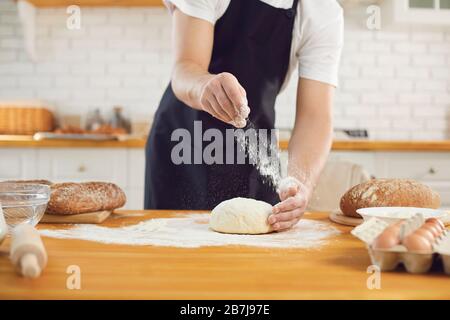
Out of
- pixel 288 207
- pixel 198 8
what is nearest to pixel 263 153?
pixel 198 8

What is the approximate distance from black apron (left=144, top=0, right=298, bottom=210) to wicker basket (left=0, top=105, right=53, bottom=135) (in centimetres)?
160

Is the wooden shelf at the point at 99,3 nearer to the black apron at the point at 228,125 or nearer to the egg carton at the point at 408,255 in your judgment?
the black apron at the point at 228,125

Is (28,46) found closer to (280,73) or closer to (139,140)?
(139,140)

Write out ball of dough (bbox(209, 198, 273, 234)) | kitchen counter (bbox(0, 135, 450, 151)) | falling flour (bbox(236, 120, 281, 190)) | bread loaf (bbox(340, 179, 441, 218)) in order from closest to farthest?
ball of dough (bbox(209, 198, 273, 234))
bread loaf (bbox(340, 179, 441, 218))
falling flour (bbox(236, 120, 281, 190))
kitchen counter (bbox(0, 135, 450, 151))

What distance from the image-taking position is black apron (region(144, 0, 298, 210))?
1.42 m

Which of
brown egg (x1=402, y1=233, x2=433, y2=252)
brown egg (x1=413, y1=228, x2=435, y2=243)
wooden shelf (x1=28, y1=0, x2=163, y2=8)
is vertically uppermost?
wooden shelf (x1=28, y1=0, x2=163, y2=8)

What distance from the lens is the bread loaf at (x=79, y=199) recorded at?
1.01 metres

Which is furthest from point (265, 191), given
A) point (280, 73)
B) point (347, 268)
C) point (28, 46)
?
point (28, 46)

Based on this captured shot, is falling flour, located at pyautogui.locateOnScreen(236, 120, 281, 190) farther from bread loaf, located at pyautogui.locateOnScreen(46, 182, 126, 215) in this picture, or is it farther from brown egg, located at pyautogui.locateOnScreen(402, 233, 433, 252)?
brown egg, located at pyautogui.locateOnScreen(402, 233, 433, 252)

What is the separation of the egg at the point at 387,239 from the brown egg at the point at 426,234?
0.08 feet

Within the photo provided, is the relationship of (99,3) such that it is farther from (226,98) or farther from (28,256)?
(28,256)

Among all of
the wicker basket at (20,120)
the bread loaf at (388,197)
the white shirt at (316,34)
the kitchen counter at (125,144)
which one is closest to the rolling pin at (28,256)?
the bread loaf at (388,197)

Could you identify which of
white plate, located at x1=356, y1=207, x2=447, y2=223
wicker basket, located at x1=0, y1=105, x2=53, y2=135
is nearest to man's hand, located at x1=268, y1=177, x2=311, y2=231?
white plate, located at x1=356, y1=207, x2=447, y2=223
